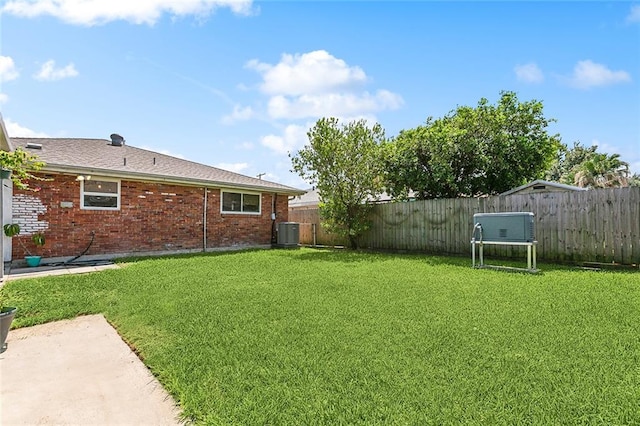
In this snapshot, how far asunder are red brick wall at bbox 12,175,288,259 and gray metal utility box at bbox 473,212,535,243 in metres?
8.09

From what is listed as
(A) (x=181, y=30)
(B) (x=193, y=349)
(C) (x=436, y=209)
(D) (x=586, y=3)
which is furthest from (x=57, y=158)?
(D) (x=586, y=3)

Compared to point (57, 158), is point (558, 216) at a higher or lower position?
lower

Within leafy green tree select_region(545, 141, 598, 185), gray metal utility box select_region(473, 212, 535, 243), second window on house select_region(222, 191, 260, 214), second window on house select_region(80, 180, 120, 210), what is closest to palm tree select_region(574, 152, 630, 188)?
leafy green tree select_region(545, 141, 598, 185)

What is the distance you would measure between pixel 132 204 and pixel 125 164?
4.49 feet

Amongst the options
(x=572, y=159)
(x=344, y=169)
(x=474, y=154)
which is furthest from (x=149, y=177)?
(x=572, y=159)

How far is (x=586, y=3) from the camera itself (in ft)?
25.4

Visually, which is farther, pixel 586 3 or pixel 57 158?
pixel 57 158

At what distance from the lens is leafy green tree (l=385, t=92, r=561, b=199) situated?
482 inches

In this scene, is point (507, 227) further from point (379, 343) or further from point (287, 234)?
point (287, 234)

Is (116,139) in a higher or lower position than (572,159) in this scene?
lower

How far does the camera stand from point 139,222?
10.1m

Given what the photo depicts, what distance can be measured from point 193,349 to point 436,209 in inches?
356

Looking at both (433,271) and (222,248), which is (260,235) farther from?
(433,271)

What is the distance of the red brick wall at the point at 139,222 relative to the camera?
28.0 ft
